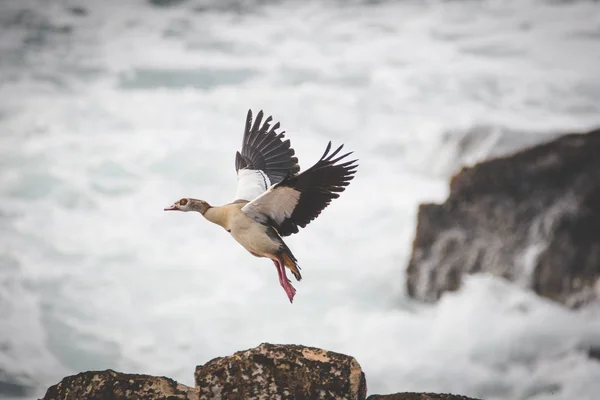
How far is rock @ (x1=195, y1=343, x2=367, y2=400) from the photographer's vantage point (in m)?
9.02

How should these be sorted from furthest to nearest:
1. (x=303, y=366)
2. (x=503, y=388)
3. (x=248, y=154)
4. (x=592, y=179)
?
(x=503, y=388) → (x=592, y=179) → (x=248, y=154) → (x=303, y=366)

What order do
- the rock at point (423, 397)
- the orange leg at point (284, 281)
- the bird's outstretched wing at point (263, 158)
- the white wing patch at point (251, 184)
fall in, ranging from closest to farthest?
the rock at point (423, 397)
the orange leg at point (284, 281)
the white wing patch at point (251, 184)
the bird's outstretched wing at point (263, 158)

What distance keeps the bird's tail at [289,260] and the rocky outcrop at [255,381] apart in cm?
324

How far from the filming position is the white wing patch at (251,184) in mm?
13758

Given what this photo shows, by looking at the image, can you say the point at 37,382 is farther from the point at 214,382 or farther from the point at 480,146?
the point at 214,382

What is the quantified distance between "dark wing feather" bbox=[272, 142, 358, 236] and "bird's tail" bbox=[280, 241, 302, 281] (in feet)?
1.31

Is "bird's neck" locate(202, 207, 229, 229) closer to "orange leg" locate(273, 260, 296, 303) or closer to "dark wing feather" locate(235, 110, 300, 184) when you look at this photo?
"orange leg" locate(273, 260, 296, 303)

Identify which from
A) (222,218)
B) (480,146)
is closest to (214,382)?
(222,218)

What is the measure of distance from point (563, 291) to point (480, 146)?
28.0 feet

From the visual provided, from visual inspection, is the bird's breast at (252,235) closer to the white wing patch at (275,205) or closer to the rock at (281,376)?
the white wing patch at (275,205)

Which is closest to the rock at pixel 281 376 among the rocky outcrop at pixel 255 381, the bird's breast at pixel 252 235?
the rocky outcrop at pixel 255 381

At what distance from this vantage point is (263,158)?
15.3 meters

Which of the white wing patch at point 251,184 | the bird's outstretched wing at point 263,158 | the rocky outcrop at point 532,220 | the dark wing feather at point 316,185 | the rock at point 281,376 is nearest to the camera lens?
the rock at point 281,376

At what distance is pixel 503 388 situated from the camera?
36781mm
